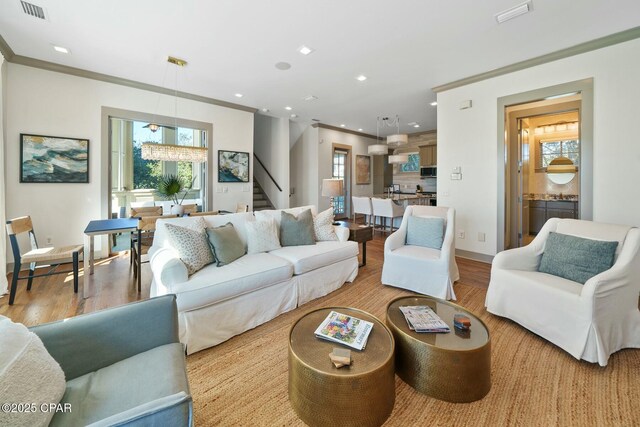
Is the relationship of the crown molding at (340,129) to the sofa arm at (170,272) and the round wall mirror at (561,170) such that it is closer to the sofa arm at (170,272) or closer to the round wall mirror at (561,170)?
the round wall mirror at (561,170)

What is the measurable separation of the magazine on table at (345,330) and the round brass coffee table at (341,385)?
0.03 m

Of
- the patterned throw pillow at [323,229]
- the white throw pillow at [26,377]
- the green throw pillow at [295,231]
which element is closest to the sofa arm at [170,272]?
the white throw pillow at [26,377]

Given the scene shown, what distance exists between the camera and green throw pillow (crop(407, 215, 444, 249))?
314cm

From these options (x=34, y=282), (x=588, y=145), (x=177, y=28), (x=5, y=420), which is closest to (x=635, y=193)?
(x=588, y=145)

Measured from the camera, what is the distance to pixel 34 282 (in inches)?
128

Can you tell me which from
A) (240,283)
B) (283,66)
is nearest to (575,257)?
(240,283)

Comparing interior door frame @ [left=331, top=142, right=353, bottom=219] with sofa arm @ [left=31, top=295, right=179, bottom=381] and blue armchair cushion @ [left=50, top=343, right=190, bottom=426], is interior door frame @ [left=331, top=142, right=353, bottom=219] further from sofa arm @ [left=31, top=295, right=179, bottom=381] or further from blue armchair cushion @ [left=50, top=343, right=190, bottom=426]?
blue armchair cushion @ [left=50, top=343, right=190, bottom=426]

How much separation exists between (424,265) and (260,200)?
5277 mm

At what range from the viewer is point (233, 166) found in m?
5.60

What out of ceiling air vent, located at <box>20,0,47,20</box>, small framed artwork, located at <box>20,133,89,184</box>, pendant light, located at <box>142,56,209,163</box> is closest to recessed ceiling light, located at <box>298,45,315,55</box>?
pendant light, located at <box>142,56,209,163</box>

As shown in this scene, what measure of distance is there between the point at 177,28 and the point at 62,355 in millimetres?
3148

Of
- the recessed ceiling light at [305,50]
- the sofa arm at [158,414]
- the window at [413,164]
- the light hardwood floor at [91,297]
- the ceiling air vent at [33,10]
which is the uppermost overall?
the recessed ceiling light at [305,50]

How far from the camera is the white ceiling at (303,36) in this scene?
2.54m

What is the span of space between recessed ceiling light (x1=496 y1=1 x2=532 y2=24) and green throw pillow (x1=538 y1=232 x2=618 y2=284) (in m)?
2.12
